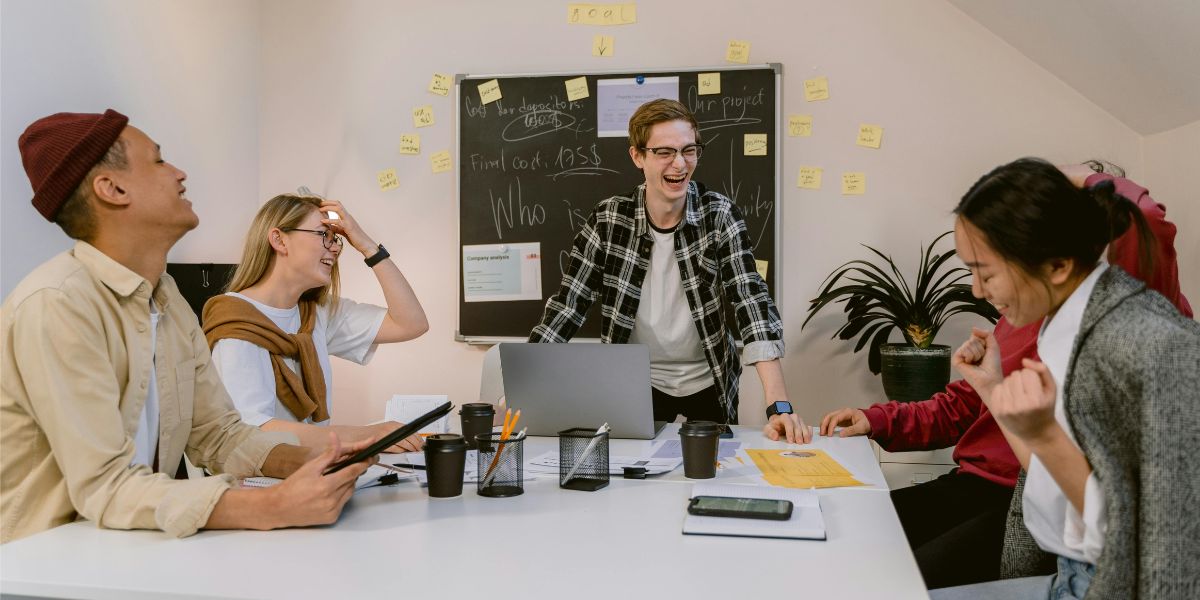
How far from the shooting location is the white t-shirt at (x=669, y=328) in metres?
2.61

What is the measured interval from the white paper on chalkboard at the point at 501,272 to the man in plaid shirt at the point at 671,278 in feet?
3.63

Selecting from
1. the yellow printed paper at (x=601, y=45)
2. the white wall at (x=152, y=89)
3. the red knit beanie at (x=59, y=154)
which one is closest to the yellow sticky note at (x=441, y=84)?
the yellow printed paper at (x=601, y=45)

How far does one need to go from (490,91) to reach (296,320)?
1672 mm

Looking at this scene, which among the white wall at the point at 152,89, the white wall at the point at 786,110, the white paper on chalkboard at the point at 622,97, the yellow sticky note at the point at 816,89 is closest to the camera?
the white wall at the point at 152,89

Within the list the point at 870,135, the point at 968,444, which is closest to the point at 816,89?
the point at 870,135

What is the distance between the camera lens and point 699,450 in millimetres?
1646

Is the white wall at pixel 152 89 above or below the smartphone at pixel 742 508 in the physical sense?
above

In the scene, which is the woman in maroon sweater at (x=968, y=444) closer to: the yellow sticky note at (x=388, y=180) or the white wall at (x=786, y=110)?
the white wall at (x=786, y=110)

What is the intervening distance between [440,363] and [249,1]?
1828 mm

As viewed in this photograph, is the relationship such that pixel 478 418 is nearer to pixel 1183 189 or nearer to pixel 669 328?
Result: pixel 669 328

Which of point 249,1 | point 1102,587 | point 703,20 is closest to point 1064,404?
point 1102,587

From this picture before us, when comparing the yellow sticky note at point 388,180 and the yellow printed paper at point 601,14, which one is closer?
the yellow printed paper at point 601,14

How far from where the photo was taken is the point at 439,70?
12.7 feet

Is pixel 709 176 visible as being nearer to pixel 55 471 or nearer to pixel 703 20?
pixel 703 20
